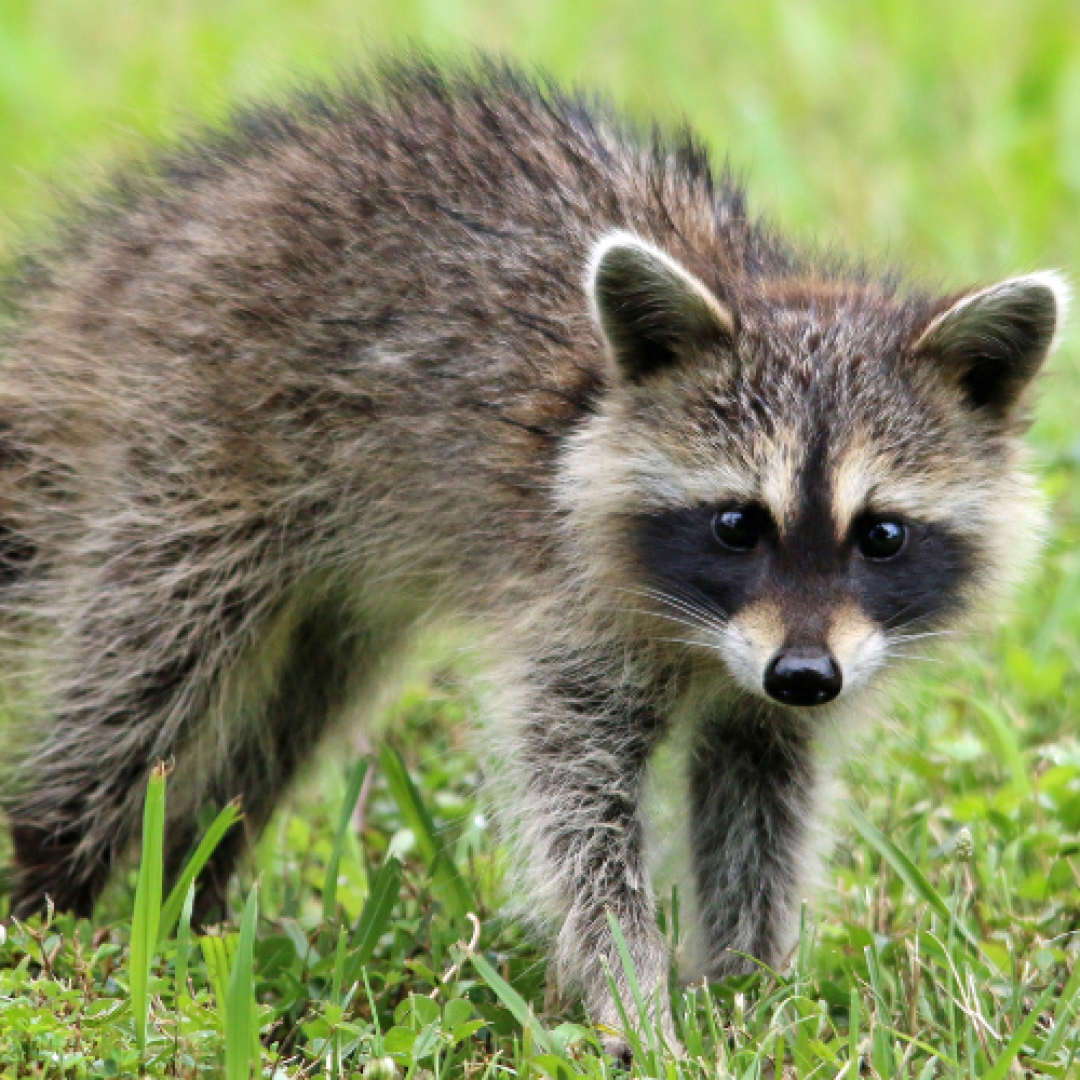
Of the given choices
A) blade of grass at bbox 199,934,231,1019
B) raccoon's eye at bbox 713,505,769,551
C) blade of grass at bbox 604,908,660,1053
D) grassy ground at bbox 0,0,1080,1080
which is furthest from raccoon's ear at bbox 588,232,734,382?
blade of grass at bbox 199,934,231,1019

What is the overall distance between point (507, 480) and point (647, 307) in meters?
0.62

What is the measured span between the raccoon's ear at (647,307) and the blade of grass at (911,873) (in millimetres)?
1198

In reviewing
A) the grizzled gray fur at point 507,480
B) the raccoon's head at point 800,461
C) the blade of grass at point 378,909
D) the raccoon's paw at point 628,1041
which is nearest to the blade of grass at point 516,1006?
the raccoon's paw at point 628,1041

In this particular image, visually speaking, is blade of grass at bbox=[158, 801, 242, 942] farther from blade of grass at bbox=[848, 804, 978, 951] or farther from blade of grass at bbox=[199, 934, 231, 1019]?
blade of grass at bbox=[848, 804, 978, 951]

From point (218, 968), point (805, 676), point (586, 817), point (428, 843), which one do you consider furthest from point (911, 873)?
point (218, 968)

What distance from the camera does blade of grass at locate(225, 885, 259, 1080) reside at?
342 centimetres

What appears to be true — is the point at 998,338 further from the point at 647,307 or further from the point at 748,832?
the point at 748,832

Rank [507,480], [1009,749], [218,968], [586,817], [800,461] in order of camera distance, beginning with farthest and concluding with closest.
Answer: [1009,749], [507,480], [586,817], [800,461], [218,968]

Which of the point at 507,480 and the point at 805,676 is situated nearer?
the point at 805,676

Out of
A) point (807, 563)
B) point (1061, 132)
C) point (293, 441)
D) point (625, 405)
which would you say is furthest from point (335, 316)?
point (1061, 132)

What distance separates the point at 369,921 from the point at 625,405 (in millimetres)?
1368

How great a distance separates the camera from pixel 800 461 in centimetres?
409

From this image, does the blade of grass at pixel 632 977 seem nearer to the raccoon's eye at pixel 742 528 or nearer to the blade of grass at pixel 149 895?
the raccoon's eye at pixel 742 528

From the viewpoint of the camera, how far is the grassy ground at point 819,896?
373 cm
